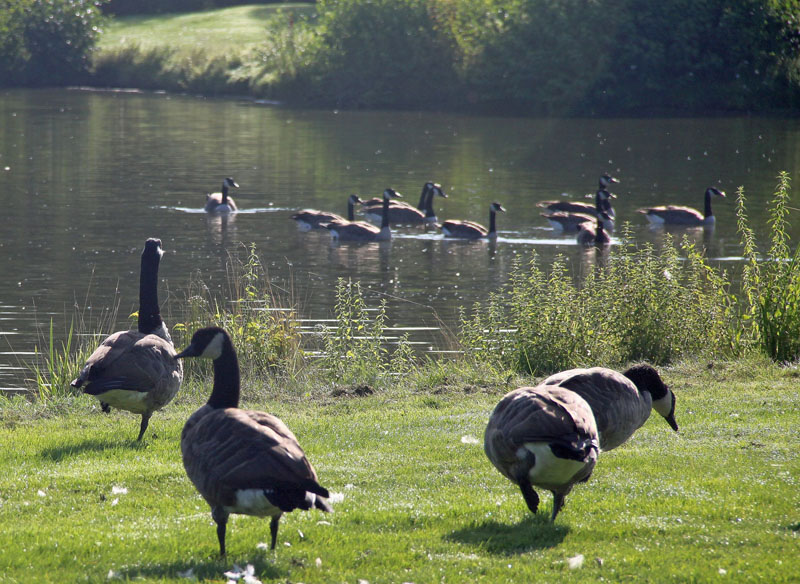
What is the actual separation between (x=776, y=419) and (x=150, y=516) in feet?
22.5

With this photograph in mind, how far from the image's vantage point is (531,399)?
25.7ft

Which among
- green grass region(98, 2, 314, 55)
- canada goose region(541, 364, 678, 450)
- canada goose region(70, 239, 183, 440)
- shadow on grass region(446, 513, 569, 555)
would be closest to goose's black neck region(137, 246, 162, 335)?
canada goose region(70, 239, 183, 440)

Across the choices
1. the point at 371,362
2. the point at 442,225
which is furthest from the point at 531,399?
the point at 442,225

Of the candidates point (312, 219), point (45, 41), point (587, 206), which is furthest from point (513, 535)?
point (45, 41)

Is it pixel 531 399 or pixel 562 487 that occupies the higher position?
pixel 531 399

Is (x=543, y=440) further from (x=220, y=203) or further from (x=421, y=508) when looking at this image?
(x=220, y=203)

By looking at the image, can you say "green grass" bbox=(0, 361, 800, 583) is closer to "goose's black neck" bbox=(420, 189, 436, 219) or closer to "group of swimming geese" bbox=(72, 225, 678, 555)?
"group of swimming geese" bbox=(72, 225, 678, 555)

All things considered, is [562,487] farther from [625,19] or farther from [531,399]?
[625,19]

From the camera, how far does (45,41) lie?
83.7 metres

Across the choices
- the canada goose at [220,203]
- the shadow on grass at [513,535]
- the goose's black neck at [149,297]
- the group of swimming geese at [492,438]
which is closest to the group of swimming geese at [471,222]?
the canada goose at [220,203]

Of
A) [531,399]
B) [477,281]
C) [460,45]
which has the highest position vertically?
[460,45]

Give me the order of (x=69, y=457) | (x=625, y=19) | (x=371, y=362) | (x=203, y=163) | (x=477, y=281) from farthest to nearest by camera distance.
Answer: (x=625, y=19)
(x=203, y=163)
(x=477, y=281)
(x=371, y=362)
(x=69, y=457)

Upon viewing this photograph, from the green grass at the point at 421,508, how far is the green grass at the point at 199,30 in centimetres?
7383

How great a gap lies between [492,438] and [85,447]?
4860mm
